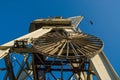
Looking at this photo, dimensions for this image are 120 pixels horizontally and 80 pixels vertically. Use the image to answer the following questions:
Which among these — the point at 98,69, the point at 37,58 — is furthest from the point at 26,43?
the point at 98,69

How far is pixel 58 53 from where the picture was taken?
54.0 ft

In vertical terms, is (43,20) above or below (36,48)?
above

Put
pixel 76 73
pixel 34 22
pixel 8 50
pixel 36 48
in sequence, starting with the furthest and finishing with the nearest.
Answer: pixel 34 22 < pixel 76 73 < pixel 36 48 < pixel 8 50

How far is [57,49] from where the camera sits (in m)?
17.0

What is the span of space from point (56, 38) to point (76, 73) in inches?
134

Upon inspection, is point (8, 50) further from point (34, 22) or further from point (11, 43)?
point (34, 22)

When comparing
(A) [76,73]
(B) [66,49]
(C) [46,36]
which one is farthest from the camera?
(A) [76,73]

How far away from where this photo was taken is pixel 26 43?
17.0 m

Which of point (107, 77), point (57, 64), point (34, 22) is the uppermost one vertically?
point (34, 22)

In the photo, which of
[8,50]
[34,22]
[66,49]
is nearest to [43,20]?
[34,22]

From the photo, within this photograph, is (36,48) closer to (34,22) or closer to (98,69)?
(98,69)

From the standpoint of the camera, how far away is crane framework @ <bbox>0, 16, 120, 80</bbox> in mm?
15149

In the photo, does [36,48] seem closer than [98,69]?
No

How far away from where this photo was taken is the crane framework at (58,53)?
1515 centimetres
